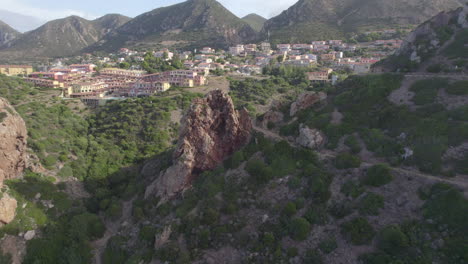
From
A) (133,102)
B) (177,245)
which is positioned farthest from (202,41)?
(177,245)

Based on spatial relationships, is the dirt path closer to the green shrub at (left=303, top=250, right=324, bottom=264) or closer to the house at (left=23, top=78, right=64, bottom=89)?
the green shrub at (left=303, top=250, right=324, bottom=264)

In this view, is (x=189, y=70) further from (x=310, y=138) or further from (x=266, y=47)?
(x=310, y=138)

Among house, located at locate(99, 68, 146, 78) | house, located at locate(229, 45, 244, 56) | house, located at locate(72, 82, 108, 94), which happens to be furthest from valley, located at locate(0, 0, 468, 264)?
house, located at locate(229, 45, 244, 56)

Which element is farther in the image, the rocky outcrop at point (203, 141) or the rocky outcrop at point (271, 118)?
the rocky outcrop at point (271, 118)

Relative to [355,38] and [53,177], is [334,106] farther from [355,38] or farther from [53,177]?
[355,38]

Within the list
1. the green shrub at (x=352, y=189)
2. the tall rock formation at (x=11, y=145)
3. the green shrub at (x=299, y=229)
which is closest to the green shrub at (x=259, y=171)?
the green shrub at (x=299, y=229)

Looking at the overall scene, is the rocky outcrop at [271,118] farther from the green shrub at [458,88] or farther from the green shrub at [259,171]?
the green shrub at [458,88]
